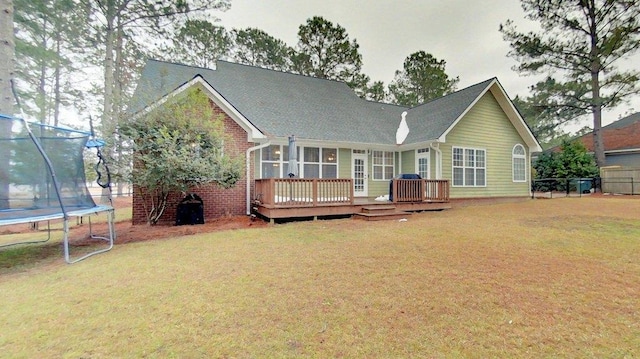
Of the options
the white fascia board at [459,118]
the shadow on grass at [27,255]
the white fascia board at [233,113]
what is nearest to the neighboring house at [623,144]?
the white fascia board at [459,118]

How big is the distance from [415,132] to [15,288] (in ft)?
46.1

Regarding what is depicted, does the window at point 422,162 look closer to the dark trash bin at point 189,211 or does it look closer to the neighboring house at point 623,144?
the dark trash bin at point 189,211

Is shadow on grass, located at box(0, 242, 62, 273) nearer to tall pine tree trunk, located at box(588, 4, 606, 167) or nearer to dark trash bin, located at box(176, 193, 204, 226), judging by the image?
dark trash bin, located at box(176, 193, 204, 226)

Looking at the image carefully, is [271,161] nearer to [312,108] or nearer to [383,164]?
[312,108]

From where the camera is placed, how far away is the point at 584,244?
5.71 m

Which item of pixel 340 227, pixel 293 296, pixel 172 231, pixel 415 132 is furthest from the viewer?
pixel 415 132

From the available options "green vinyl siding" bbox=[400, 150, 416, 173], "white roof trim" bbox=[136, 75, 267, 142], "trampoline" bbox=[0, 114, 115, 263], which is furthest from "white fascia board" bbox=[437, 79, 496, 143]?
"trampoline" bbox=[0, 114, 115, 263]

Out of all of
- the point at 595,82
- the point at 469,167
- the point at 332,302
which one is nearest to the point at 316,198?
the point at 332,302

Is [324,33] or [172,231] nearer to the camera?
[172,231]

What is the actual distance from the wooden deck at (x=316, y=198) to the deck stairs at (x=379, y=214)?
0.08m

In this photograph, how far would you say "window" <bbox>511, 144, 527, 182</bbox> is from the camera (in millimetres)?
15094

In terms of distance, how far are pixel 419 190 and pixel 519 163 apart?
8.18 metres

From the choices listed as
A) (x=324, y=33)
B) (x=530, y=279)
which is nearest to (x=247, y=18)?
(x=324, y=33)

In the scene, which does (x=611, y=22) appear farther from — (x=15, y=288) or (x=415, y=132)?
(x=15, y=288)
